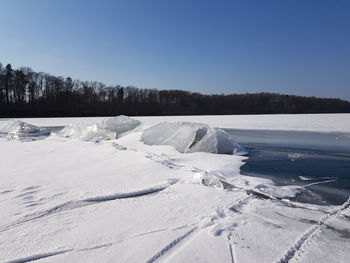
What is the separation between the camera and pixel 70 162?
5191 millimetres

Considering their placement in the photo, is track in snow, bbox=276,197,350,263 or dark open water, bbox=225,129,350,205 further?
dark open water, bbox=225,129,350,205

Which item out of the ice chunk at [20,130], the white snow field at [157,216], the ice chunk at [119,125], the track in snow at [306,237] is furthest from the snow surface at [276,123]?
the track in snow at [306,237]

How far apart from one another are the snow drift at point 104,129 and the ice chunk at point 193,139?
6.18ft

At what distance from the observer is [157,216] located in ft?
8.52

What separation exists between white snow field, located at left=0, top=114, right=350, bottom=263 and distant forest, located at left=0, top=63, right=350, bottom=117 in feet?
127

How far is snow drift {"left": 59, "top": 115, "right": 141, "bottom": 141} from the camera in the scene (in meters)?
8.96

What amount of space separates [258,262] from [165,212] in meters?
1.09

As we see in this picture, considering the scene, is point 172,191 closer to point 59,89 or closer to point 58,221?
point 58,221

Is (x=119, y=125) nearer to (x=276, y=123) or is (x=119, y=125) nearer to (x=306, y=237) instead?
(x=306, y=237)

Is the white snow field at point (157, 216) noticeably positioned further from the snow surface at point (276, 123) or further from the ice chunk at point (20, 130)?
the snow surface at point (276, 123)

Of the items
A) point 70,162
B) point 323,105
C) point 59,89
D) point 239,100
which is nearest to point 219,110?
point 239,100

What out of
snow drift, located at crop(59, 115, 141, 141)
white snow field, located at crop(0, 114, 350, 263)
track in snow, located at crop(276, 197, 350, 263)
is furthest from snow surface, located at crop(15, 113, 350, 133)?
track in snow, located at crop(276, 197, 350, 263)

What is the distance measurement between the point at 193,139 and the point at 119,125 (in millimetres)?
3949

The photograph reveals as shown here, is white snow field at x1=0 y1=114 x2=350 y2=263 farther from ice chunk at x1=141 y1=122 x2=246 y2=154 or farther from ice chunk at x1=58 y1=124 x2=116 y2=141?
ice chunk at x1=58 y1=124 x2=116 y2=141
